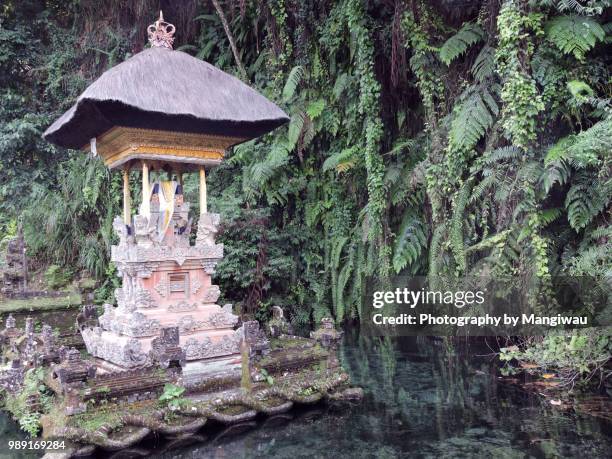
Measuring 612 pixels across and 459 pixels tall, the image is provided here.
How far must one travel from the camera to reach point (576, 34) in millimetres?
6250

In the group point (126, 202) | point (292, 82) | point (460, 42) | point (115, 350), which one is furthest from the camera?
point (292, 82)

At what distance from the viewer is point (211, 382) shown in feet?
17.3

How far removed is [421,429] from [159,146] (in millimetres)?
3765

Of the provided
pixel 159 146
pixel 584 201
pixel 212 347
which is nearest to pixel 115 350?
pixel 212 347

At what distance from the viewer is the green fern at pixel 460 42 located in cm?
725

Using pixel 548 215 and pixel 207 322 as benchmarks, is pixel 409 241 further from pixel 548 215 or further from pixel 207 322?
pixel 207 322

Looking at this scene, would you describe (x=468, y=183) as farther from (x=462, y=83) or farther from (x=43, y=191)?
(x=43, y=191)

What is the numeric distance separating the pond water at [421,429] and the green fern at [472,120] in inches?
111

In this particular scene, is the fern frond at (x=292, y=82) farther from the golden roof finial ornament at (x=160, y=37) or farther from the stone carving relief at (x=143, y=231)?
the stone carving relief at (x=143, y=231)

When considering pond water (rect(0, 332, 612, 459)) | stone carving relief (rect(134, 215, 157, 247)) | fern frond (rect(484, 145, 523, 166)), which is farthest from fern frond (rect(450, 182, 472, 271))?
stone carving relief (rect(134, 215, 157, 247))

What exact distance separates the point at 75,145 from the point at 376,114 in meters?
4.52

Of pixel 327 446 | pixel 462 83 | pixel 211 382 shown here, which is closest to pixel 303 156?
pixel 462 83

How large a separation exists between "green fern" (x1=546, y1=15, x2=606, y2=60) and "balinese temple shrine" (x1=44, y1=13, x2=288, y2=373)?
3.21 metres

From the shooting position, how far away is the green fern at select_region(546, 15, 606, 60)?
20.2 feet
